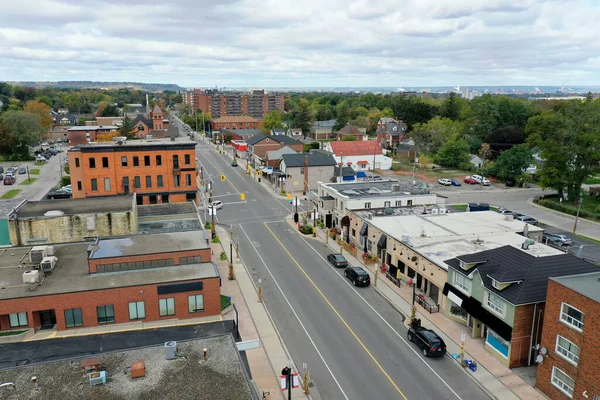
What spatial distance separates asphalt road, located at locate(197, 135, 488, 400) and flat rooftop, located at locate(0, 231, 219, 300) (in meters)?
7.65

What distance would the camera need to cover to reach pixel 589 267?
30.2m

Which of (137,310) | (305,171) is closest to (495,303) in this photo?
(137,310)

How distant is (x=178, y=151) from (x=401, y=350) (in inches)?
1620

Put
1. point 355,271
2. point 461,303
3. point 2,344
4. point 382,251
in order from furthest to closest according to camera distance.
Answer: point 382,251 → point 355,271 → point 461,303 → point 2,344

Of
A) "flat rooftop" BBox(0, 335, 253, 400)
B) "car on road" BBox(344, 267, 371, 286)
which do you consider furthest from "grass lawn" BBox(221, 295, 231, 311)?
"flat rooftop" BBox(0, 335, 253, 400)

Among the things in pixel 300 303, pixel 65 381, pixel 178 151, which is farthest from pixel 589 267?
pixel 178 151

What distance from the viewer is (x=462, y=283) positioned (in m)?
32.7

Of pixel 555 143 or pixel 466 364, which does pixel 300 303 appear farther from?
pixel 555 143

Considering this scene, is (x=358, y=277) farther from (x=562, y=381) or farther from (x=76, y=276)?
(x=76, y=276)

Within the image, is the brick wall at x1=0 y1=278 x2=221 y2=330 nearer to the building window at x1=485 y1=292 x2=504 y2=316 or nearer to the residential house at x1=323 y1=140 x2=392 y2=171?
the building window at x1=485 y1=292 x2=504 y2=316

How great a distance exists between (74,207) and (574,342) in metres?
41.1

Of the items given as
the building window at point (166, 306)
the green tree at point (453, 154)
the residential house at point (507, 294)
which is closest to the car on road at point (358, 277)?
the residential house at point (507, 294)

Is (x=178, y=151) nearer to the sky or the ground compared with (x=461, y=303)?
nearer to the sky

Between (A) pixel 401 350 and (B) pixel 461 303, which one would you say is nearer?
(A) pixel 401 350
